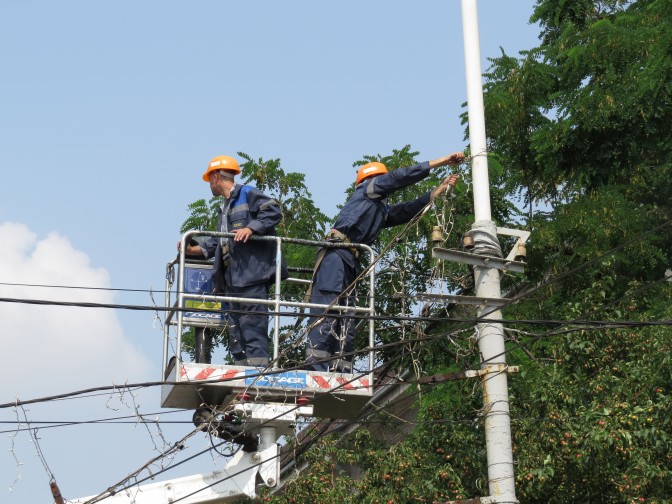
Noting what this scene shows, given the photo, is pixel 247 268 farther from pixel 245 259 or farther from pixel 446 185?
pixel 446 185

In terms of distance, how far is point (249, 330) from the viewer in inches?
444

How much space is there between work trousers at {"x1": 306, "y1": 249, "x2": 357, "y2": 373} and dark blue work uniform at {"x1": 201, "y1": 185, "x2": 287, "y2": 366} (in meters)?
0.40

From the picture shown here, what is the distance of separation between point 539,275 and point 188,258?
21.1 feet

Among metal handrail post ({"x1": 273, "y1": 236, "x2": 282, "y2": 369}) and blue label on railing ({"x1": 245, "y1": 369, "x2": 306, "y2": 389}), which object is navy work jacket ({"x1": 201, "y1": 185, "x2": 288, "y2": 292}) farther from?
blue label on railing ({"x1": 245, "y1": 369, "x2": 306, "y2": 389})

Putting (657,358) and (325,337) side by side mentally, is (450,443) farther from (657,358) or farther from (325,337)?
(325,337)

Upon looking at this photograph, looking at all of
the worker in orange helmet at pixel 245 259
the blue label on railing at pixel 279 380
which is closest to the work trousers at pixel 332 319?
the blue label on railing at pixel 279 380

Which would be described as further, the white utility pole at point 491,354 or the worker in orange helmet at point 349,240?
the worker in orange helmet at point 349,240

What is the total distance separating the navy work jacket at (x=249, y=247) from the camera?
11.5 metres

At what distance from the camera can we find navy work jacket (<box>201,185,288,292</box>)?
1153 cm

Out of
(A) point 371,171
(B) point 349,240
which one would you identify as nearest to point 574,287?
(A) point 371,171

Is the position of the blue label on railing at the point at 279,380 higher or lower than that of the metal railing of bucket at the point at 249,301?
lower

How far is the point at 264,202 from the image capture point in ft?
38.2

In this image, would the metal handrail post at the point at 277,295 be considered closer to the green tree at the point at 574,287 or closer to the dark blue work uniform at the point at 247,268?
the dark blue work uniform at the point at 247,268

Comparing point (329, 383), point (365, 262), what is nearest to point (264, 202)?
point (329, 383)
